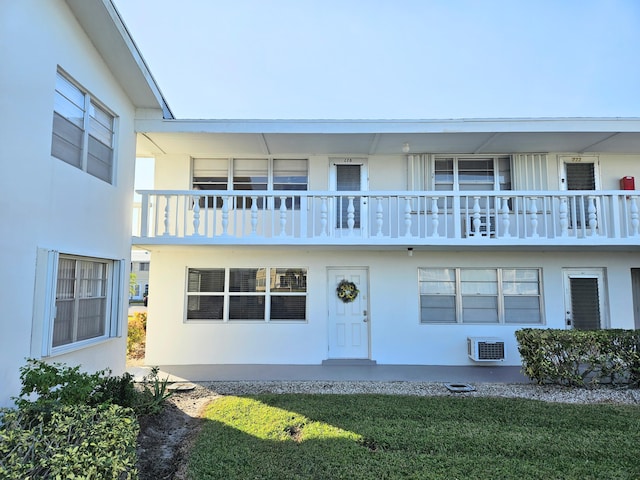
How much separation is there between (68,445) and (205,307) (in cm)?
591

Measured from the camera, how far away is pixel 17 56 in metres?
4.47

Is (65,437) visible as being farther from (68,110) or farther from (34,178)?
(68,110)

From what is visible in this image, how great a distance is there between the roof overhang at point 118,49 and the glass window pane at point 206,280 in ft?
11.6

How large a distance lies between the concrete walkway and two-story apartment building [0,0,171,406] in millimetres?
1528

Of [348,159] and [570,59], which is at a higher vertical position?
[570,59]

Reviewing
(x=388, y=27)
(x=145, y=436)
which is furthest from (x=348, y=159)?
(x=145, y=436)

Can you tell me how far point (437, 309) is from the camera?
8914 mm

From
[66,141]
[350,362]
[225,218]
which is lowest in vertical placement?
[350,362]

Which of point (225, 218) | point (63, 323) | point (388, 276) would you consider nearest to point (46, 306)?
point (63, 323)

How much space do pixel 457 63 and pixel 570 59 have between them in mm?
3632

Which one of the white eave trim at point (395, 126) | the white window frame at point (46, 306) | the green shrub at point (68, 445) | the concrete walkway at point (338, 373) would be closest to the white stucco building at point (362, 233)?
the white eave trim at point (395, 126)

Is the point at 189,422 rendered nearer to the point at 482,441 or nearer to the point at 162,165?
the point at 482,441

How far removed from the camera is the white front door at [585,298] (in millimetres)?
8859

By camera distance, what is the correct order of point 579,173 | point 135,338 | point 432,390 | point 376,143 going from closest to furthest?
point 432,390 < point 376,143 < point 579,173 < point 135,338
